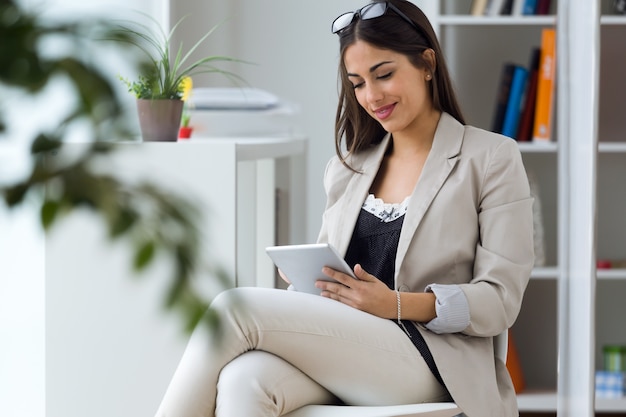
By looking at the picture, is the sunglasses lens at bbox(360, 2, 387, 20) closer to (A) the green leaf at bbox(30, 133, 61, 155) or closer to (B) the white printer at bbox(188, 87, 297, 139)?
(B) the white printer at bbox(188, 87, 297, 139)

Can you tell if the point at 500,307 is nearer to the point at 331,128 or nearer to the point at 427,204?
the point at 427,204

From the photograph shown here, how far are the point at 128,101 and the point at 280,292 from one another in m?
1.22

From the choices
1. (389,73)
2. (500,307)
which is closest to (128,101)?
(500,307)

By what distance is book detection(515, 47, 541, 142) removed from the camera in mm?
2627

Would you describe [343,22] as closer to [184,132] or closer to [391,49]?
[391,49]

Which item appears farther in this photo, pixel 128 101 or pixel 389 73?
pixel 389 73

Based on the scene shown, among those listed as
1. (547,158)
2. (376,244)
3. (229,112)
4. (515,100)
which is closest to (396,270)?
(376,244)

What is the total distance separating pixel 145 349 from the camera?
5.84ft

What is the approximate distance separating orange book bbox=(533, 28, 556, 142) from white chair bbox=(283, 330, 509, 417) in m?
1.35

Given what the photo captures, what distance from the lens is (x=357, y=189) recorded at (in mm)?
1721

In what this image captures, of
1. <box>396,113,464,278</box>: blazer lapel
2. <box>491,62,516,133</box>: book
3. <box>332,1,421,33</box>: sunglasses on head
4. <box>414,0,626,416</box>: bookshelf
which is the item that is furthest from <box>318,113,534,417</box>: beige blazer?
<box>491,62,516,133</box>: book

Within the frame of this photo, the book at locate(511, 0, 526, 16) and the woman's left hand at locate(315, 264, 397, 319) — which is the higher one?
the book at locate(511, 0, 526, 16)

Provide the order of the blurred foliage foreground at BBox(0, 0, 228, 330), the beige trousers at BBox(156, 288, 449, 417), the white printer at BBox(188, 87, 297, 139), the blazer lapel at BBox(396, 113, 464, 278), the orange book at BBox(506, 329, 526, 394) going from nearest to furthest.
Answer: the blurred foliage foreground at BBox(0, 0, 228, 330) < the beige trousers at BBox(156, 288, 449, 417) < the blazer lapel at BBox(396, 113, 464, 278) < the white printer at BBox(188, 87, 297, 139) < the orange book at BBox(506, 329, 526, 394)

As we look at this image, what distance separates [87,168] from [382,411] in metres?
1.23
